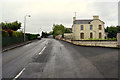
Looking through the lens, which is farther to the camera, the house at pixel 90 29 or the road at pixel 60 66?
the house at pixel 90 29

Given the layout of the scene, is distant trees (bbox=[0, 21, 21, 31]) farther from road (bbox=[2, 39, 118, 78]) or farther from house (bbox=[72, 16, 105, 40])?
road (bbox=[2, 39, 118, 78])

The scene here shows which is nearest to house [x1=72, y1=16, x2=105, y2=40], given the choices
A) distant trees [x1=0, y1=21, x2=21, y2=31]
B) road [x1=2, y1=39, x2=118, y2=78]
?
distant trees [x1=0, y1=21, x2=21, y2=31]

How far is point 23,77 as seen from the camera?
505 centimetres

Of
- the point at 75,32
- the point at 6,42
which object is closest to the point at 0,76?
the point at 6,42

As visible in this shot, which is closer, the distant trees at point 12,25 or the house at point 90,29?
the house at point 90,29

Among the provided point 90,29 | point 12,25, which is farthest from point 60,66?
point 12,25

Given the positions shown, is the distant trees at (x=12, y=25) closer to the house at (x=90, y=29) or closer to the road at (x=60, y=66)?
the house at (x=90, y=29)

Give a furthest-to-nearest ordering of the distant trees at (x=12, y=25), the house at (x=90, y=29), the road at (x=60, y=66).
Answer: the distant trees at (x=12, y=25) < the house at (x=90, y=29) < the road at (x=60, y=66)

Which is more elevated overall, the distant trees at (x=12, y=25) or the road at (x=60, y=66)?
the distant trees at (x=12, y=25)

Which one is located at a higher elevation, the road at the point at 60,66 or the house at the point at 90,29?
the house at the point at 90,29

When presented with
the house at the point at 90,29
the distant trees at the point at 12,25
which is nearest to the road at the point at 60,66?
the house at the point at 90,29

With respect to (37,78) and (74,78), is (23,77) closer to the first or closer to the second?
(37,78)

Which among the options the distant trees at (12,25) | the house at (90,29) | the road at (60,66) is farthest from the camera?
the distant trees at (12,25)

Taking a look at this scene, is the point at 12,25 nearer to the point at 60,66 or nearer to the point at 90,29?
the point at 90,29
